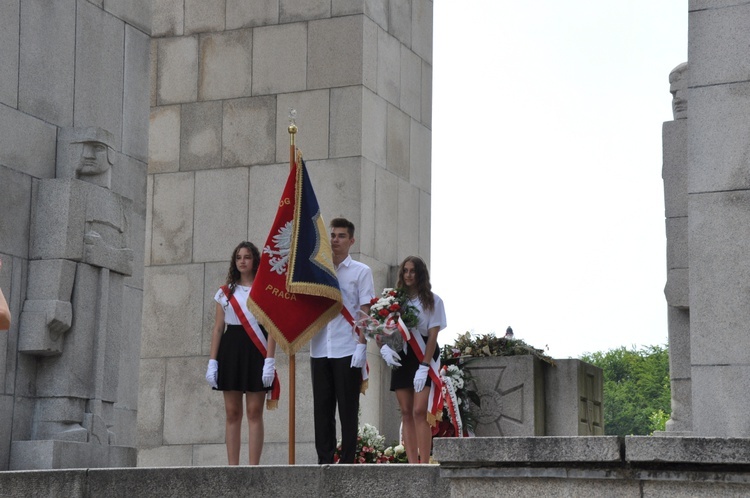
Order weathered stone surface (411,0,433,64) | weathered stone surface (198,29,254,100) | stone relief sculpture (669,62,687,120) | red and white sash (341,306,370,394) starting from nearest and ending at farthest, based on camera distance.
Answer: red and white sash (341,306,370,394) < stone relief sculpture (669,62,687,120) < weathered stone surface (198,29,254,100) < weathered stone surface (411,0,433,64)

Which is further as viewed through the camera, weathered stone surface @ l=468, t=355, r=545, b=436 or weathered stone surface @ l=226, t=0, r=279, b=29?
weathered stone surface @ l=226, t=0, r=279, b=29

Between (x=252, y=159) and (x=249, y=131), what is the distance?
0.38 m

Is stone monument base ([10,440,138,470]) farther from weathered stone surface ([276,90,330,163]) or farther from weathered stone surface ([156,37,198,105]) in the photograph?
weathered stone surface ([156,37,198,105])

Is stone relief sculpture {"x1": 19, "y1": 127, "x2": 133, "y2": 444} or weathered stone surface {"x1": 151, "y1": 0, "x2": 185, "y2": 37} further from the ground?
weathered stone surface {"x1": 151, "y1": 0, "x2": 185, "y2": 37}

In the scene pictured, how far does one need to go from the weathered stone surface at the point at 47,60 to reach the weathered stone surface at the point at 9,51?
6cm

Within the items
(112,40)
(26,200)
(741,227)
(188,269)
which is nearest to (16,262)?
(26,200)

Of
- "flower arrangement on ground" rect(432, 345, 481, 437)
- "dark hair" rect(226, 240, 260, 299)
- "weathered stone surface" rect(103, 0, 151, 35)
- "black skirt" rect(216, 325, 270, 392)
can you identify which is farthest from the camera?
"flower arrangement on ground" rect(432, 345, 481, 437)

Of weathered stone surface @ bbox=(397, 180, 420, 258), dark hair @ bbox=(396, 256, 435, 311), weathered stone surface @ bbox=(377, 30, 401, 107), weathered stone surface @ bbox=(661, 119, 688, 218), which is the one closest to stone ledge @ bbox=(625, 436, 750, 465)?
dark hair @ bbox=(396, 256, 435, 311)

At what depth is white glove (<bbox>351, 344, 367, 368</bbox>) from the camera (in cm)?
1081

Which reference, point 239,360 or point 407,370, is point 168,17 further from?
point 407,370

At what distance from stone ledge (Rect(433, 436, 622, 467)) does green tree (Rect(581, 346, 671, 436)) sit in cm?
8617

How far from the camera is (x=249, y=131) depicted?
59.1 ft

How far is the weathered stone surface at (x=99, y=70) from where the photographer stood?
12.1 m

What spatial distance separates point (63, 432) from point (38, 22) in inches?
132
